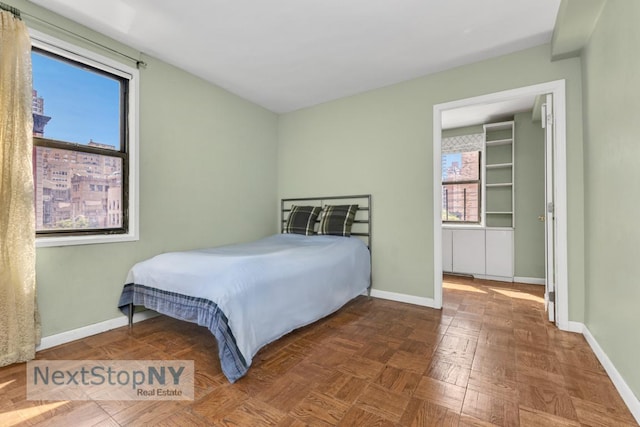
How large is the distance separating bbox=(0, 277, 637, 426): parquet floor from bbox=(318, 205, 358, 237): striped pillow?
106cm

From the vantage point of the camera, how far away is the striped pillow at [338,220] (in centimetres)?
337

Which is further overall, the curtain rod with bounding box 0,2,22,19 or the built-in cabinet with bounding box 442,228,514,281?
the built-in cabinet with bounding box 442,228,514,281

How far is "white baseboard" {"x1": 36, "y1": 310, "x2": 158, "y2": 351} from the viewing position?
6.77 feet

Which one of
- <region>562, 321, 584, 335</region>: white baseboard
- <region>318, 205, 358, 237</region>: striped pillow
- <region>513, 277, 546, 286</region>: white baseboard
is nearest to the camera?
<region>562, 321, 584, 335</region>: white baseboard

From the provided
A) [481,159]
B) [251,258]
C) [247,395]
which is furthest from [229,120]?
[481,159]

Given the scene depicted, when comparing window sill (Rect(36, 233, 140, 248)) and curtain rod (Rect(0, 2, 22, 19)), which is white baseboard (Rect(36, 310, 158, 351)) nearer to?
window sill (Rect(36, 233, 140, 248))

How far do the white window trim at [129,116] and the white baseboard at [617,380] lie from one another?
3427 mm

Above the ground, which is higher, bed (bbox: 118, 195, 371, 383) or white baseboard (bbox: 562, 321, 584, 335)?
bed (bbox: 118, 195, 371, 383)

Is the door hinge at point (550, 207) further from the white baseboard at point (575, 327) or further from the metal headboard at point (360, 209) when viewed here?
the metal headboard at point (360, 209)

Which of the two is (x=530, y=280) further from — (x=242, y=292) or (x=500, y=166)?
(x=242, y=292)

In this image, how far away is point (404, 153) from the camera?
3.20m

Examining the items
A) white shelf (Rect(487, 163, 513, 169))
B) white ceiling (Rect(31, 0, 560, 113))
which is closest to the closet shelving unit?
white shelf (Rect(487, 163, 513, 169))

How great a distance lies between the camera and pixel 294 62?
2.81m

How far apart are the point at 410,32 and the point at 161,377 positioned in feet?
10.0
